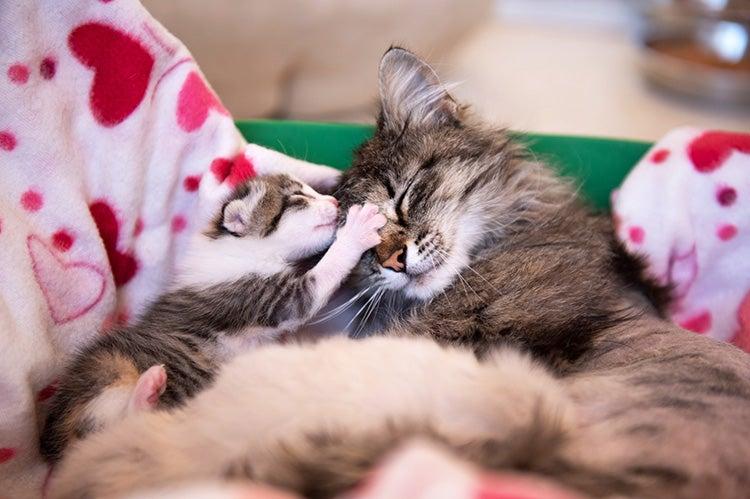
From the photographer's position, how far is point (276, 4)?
2.52 metres

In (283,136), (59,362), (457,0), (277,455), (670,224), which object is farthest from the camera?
(457,0)

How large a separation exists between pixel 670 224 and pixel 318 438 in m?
1.36

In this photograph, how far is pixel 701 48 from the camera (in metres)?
3.43

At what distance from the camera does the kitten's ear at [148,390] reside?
1334mm

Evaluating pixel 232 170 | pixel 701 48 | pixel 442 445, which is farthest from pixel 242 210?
pixel 701 48

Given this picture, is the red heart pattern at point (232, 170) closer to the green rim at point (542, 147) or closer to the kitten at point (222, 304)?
the kitten at point (222, 304)

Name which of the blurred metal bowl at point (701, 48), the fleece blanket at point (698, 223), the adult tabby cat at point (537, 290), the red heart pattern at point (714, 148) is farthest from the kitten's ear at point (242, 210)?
the blurred metal bowl at point (701, 48)

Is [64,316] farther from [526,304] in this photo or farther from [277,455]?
[526,304]

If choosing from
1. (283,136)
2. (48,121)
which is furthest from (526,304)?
(48,121)

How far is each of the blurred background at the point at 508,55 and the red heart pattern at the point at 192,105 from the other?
0.63m

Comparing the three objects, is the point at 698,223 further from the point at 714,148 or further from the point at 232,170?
the point at 232,170

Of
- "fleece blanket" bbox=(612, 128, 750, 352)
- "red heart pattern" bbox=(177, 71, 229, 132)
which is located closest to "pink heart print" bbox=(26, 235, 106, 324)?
"red heart pattern" bbox=(177, 71, 229, 132)

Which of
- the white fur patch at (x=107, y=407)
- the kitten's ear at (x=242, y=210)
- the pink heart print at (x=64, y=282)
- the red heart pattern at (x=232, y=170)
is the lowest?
the white fur patch at (x=107, y=407)

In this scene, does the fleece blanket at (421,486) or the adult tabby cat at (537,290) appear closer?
the fleece blanket at (421,486)
